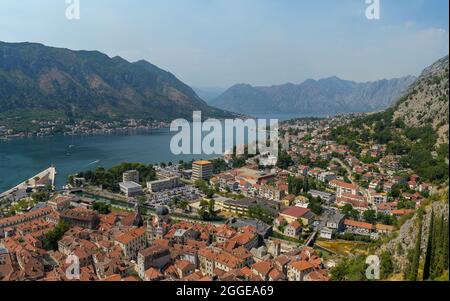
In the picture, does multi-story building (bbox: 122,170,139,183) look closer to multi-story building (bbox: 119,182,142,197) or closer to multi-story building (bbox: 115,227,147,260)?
multi-story building (bbox: 119,182,142,197)

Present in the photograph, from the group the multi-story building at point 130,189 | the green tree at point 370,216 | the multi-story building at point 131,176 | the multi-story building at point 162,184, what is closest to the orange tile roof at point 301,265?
the green tree at point 370,216

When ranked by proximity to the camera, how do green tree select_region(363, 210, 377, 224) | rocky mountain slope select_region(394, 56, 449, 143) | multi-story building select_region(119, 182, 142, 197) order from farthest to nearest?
rocky mountain slope select_region(394, 56, 449, 143)
multi-story building select_region(119, 182, 142, 197)
green tree select_region(363, 210, 377, 224)

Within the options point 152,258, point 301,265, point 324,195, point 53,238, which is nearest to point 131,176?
point 53,238

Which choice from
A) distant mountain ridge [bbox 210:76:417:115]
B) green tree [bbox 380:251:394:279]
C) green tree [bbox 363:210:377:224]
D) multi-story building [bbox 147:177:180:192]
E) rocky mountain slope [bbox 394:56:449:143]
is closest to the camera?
green tree [bbox 380:251:394:279]

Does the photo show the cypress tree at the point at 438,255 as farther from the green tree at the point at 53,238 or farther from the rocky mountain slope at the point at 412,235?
the green tree at the point at 53,238

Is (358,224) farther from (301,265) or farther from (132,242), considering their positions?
(132,242)

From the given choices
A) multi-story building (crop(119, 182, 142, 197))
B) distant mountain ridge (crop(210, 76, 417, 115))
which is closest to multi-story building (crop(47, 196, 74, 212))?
multi-story building (crop(119, 182, 142, 197))
